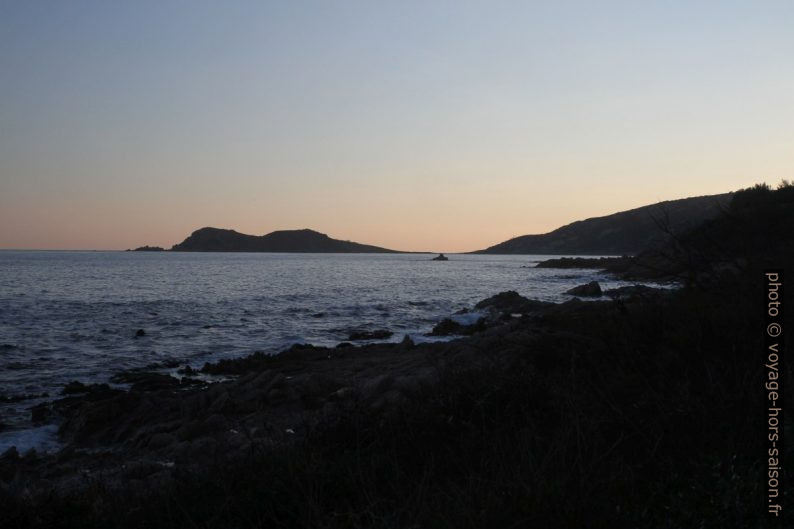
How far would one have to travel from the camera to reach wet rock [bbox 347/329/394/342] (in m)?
26.8

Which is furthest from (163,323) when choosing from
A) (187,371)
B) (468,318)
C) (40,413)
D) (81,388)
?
(40,413)

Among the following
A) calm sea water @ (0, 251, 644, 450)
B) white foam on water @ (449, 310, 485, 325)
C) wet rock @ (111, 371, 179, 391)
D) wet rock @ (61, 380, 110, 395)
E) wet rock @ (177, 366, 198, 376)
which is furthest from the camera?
white foam on water @ (449, 310, 485, 325)

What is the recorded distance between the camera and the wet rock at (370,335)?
26.8 m

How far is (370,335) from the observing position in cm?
2744

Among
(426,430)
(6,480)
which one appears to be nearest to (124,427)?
(6,480)

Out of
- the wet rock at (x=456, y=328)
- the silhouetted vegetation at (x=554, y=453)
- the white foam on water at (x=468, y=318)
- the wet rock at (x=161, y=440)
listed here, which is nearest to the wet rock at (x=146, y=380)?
the wet rock at (x=161, y=440)

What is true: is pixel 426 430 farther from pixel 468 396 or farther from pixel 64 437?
pixel 64 437

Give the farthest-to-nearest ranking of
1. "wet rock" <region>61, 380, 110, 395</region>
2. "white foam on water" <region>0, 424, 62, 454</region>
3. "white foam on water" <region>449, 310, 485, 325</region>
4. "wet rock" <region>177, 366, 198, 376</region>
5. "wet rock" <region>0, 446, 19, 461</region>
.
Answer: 1. "white foam on water" <region>449, 310, 485, 325</region>
2. "wet rock" <region>177, 366, 198, 376</region>
3. "wet rock" <region>61, 380, 110, 395</region>
4. "white foam on water" <region>0, 424, 62, 454</region>
5. "wet rock" <region>0, 446, 19, 461</region>

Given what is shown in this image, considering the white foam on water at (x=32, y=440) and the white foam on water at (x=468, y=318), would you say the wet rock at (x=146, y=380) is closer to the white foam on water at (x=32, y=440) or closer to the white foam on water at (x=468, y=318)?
the white foam on water at (x=32, y=440)

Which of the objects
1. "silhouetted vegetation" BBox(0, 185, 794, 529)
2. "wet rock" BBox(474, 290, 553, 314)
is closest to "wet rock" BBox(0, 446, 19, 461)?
"silhouetted vegetation" BBox(0, 185, 794, 529)

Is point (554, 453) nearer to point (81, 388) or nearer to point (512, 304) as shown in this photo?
point (81, 388)

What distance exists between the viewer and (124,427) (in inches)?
515

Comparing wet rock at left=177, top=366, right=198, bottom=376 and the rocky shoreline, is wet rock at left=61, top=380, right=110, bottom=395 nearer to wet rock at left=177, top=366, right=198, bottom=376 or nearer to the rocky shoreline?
the rocky shoreline

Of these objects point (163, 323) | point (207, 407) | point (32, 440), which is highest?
point (207, 407)
